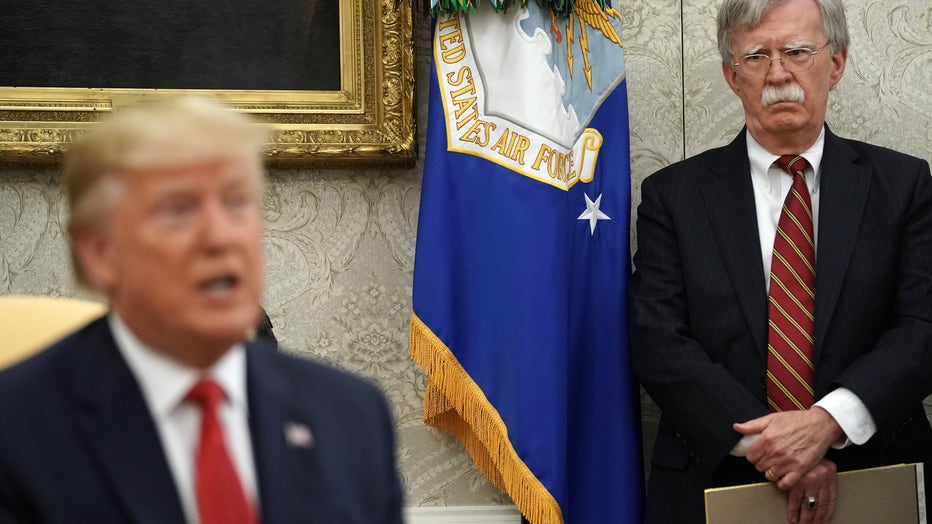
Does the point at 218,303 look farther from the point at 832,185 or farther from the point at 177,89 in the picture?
the point at 177,89

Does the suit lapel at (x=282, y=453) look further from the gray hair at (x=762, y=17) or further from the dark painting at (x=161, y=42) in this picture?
the dark painting at (x=161, y=42)

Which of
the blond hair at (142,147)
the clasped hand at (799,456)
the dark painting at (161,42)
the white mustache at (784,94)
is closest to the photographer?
the blond hair at (142,147)

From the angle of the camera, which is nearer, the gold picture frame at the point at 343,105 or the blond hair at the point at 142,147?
the blond hair at the point at 142,147

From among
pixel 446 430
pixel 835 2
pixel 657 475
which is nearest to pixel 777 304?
pixel 657 475

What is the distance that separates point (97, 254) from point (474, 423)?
→ 2471mm

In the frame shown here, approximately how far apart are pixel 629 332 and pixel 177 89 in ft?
5.57

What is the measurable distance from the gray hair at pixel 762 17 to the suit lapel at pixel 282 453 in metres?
2.45

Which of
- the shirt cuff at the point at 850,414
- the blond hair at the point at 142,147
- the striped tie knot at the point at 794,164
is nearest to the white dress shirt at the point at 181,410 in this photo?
the blond hair at the point at 142,147

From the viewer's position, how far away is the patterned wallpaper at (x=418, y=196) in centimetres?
384

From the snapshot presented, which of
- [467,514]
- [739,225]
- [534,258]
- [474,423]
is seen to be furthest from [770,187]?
[467,514]

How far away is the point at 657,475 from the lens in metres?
3.21

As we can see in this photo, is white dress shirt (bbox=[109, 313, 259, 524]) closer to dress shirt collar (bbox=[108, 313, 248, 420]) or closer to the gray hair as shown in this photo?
dress shirt collar (bbox=[108, 313, 248, 420])

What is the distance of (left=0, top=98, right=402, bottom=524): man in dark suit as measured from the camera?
978 millimetres

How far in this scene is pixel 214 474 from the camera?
1017 millimetres
